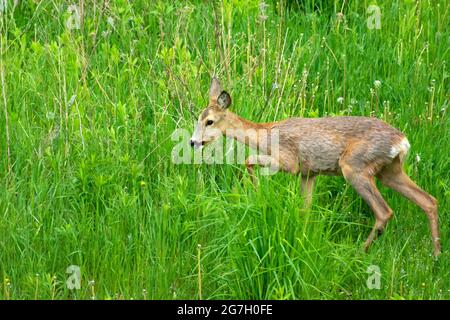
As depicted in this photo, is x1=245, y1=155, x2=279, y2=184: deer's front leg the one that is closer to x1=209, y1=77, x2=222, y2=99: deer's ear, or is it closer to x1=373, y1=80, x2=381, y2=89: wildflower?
x1=209, y1=77, x2=222, y2=99: deer's ear

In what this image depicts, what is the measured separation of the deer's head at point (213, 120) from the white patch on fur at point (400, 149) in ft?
4.04

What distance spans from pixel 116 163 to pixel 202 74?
1.48 m

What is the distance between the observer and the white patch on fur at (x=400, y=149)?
796 centimetres

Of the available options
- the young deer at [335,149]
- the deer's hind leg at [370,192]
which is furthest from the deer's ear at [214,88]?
the deer's hind leg at [370,192]

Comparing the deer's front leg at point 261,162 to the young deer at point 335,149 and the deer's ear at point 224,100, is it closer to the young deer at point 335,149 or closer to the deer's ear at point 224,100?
the young deer at point 335,149

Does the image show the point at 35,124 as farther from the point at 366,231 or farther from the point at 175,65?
the point at 366,231

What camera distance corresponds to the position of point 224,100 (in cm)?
834

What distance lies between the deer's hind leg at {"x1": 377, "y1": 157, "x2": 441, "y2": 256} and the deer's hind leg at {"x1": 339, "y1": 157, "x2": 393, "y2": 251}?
0.71 ft

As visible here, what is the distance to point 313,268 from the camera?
6.96m

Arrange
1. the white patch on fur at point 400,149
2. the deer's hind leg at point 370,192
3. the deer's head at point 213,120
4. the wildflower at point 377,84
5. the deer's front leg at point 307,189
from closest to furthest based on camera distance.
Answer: the deer's front leg at point 307,189
the deer's hind leg at point 370,192
the white patch on fur at point 400,149
the deer's head at point 213,120
the wildflower at point 377,84

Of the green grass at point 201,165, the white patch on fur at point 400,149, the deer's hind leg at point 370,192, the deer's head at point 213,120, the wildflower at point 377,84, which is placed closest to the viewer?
the green grass at point 201,165

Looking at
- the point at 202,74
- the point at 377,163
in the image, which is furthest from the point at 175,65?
the point at 377,163

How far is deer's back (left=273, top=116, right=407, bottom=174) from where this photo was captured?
798 cm

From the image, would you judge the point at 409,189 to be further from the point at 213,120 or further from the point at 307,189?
the point at 213,120
